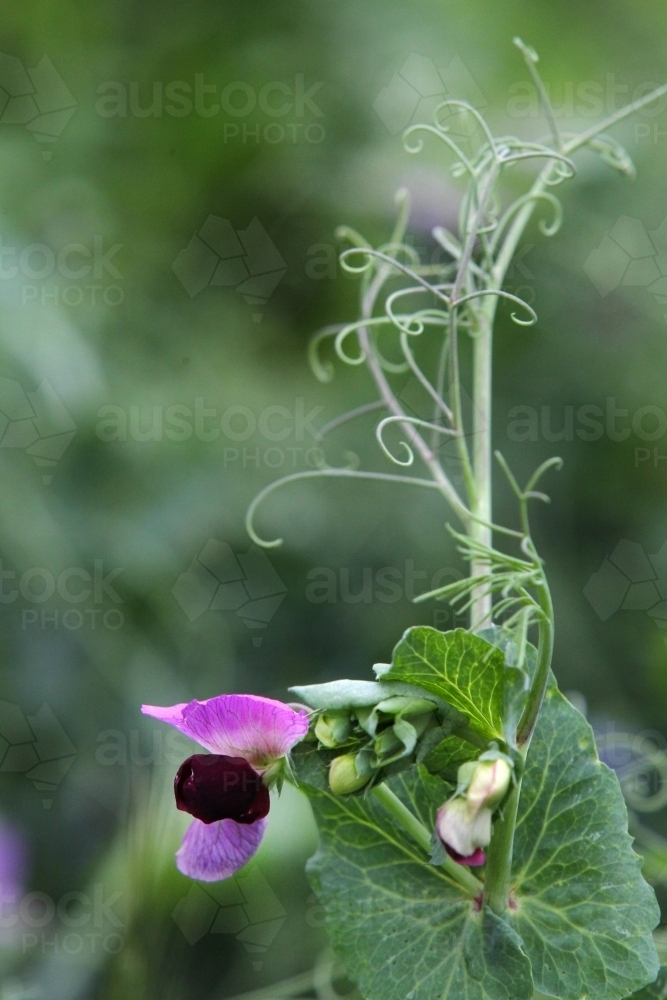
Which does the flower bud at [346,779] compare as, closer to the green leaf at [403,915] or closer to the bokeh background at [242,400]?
the green leaf at [403,915]

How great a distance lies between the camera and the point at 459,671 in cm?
35

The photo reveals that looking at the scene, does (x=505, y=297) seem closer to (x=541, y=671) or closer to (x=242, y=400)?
(x=541, y=671)

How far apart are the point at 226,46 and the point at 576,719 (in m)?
1.27

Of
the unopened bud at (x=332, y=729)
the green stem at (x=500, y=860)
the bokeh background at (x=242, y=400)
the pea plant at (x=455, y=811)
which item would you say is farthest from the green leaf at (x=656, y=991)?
the bokeh background at (x=242, y=400)

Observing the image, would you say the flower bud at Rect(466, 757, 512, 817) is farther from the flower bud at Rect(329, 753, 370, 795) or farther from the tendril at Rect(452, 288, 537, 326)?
the tendril at Rect(452, 288, 537, 326)

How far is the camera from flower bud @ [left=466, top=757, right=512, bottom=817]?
316 mm

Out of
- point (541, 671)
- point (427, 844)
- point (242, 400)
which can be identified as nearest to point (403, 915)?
point (427, 844)

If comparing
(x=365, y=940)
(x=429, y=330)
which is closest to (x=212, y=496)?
(x=429, y=330)

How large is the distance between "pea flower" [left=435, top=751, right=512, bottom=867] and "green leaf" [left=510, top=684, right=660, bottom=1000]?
95 mm

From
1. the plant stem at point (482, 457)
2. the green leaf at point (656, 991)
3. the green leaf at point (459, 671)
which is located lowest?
the green leaf at point (656, 991)

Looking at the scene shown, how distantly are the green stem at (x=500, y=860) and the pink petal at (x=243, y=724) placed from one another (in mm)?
77

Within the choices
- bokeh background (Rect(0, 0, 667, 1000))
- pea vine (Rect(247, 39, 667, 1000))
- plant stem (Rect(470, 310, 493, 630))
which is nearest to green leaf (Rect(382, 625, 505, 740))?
pea vine (Rect(247, 39, 667, 1000))

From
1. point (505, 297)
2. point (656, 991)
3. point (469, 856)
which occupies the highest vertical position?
point (505, 297)

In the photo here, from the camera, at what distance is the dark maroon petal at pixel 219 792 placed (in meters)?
0.37
